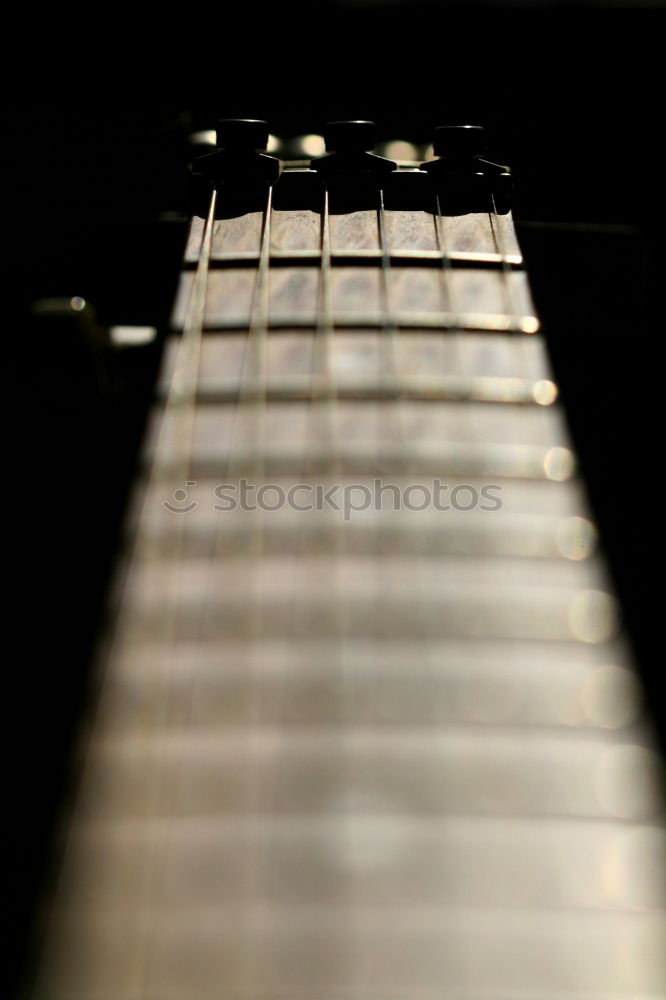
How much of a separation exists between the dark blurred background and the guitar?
29 centimetres

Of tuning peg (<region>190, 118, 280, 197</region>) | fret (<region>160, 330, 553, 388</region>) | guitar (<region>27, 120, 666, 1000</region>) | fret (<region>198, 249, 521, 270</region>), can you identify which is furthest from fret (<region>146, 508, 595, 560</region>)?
tuning peg (<region>190, 118, 280, 197</region>)

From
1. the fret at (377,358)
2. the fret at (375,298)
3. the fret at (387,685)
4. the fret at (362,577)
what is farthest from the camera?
the fret at (375,298)

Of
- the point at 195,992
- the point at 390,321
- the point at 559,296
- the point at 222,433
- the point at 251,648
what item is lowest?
the point at 195,992

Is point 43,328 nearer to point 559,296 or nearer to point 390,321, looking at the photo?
point 390,321

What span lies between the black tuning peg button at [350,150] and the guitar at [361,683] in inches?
11.8

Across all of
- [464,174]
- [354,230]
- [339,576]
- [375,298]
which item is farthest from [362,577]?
[464,174]

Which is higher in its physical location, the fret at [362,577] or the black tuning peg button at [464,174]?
the black tuning peg button at [464,174]

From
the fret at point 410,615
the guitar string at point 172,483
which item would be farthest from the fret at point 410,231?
the fret at point 410,615

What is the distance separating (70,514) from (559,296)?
1.11 meters

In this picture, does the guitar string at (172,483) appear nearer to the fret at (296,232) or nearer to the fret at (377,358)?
the fret at (377,358)

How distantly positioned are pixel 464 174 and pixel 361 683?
1333mm

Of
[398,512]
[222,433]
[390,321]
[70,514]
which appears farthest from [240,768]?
[390,321]

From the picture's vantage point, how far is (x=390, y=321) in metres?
1.79

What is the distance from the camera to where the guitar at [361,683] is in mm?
995
